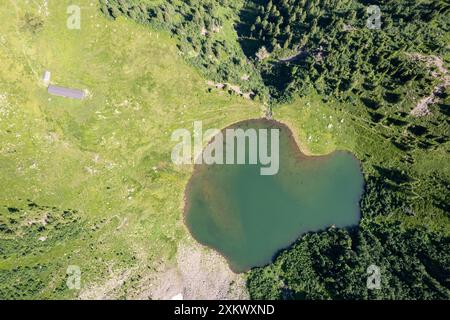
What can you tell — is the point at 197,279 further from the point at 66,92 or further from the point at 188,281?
the point at 66,92

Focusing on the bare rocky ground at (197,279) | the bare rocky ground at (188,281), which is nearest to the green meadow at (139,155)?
the bare rocky ground at (188,281)

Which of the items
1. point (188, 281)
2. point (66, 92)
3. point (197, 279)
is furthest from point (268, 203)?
point (66, 92)

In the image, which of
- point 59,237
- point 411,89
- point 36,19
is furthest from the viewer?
point 411,89

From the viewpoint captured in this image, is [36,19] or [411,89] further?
[411,89]

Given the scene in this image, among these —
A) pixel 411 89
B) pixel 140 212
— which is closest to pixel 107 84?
pixel 140 212

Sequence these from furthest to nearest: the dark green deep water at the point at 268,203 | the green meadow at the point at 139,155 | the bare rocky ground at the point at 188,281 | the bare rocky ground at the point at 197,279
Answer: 1. the dark green deep water at the point at 268,203
2. the bare rocky ground at the point at 197,279
3. the bare rocky ground at the point at 188,281
4. the green meadow at the point at 139,155

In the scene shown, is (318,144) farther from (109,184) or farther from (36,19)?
(36,19)

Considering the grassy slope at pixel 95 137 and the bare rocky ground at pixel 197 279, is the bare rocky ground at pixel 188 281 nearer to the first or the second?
the bare rocky ground at pixel 197 279
